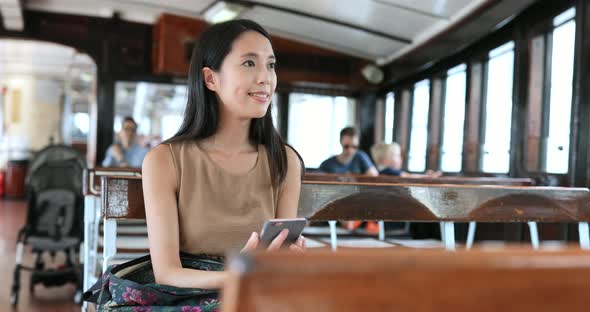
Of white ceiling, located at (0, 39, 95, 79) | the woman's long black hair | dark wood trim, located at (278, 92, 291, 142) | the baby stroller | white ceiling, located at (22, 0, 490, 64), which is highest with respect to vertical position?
white ceiling, located at (0, 39, 95, 79)

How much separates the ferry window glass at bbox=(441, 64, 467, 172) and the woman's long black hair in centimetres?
460

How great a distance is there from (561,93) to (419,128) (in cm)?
299

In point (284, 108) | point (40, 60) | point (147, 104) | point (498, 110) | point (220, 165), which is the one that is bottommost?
point (220, 165)

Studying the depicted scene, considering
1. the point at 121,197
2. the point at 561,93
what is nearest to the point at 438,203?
the point at 121,197

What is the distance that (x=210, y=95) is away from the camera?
165 centimetres

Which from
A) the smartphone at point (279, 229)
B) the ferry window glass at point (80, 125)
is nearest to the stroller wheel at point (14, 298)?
the smartphone at point (279, 229)

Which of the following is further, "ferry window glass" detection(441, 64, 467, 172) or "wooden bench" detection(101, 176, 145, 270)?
"ferry window glass" detection(441, 64, 467, 172)

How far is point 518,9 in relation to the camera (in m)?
4.54

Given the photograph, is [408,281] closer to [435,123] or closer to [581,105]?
[581,105]

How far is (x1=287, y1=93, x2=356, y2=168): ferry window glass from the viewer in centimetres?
887

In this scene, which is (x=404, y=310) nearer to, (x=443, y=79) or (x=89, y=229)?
(x=89, y=229)

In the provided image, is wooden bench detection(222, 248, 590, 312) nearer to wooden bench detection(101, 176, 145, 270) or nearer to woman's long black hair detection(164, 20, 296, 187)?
woman's long black hair detection(164, 20, 296, 187)

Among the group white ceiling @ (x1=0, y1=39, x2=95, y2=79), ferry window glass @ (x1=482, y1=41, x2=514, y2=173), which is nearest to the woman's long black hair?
ferry window glass @ (x1=482, y1=41, x2=514, y2=173)

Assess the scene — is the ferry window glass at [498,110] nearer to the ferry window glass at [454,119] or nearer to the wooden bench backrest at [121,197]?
the ferry window glass at [454,119]
